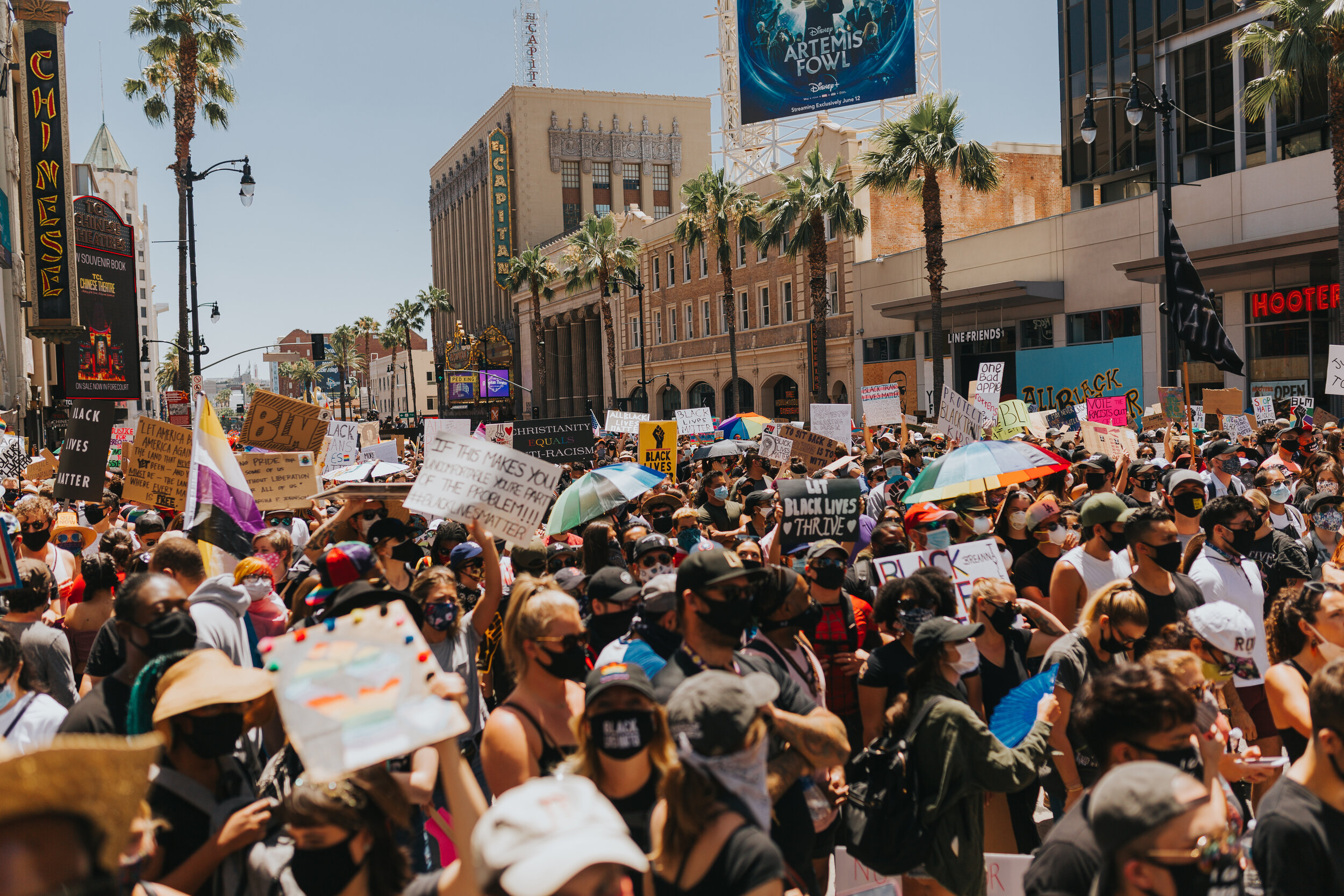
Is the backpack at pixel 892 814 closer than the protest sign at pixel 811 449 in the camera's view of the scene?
Yes

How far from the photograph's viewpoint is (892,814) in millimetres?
3900

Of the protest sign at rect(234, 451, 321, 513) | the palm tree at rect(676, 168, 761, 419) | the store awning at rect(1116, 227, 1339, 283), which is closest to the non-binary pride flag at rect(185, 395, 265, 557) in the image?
the protest sign at rect(234, 451, 321, 513)

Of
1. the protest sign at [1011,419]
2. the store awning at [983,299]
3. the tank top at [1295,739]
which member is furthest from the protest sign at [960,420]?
the store awning at [983,299]

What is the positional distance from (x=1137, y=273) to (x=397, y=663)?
93.7 feet

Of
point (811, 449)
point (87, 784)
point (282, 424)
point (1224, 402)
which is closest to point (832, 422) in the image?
point (811, 449)

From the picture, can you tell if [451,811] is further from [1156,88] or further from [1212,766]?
[1156,88]

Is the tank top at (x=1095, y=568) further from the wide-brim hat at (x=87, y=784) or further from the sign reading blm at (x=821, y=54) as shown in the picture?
the sign reading blm at (x=821, y=54)

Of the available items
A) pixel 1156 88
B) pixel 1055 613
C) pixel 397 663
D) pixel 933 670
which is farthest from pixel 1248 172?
pixel 397 663

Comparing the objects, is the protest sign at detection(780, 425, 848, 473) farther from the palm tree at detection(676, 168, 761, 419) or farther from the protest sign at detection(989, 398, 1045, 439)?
the palm tree at detection(676, 168, 761, 419)

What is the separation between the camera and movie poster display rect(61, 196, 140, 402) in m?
30.0

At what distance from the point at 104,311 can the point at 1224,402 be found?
95.0 feet

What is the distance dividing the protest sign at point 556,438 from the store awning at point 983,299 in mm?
20586

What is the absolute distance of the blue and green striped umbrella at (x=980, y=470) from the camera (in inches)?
327

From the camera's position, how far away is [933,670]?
13.2 ft
